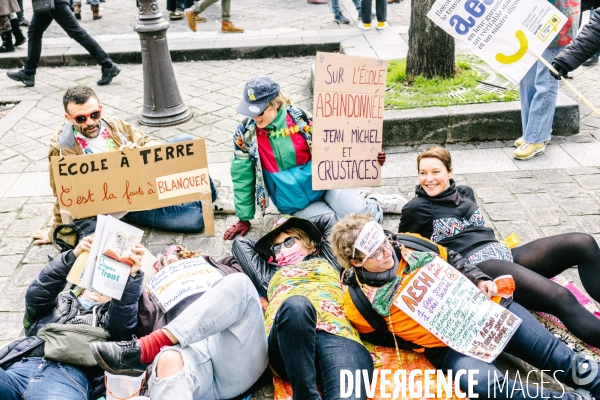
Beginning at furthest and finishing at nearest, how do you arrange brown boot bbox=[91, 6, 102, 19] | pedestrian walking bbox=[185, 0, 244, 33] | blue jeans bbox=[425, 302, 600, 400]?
brown boot bbox=[91, 6, 102, 19] → pedestrian walking bbox=[185, 0, 244, 33] → blue jeans bbox=[425, 302, 600, 400]

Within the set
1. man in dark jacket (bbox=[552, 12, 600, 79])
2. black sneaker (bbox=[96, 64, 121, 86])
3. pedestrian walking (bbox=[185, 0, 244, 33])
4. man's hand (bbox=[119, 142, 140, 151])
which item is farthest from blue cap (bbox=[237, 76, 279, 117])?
pedestrian walking (bbox=[185, 0, 244, 33])

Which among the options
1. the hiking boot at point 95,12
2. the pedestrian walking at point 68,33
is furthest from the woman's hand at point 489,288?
Result: the hiking boot at point 95,12

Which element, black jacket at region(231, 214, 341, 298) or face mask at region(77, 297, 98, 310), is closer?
face mask at region(77, 297, 98, 310)

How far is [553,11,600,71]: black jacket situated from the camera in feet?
13.5

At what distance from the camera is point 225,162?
561cm

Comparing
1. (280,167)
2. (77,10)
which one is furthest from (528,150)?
(77,10)

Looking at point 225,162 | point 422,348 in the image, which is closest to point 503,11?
point 422,348

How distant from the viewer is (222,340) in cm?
275

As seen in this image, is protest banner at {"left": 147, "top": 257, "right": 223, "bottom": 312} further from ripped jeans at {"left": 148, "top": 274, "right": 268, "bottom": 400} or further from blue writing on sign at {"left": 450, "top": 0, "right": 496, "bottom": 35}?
blue writing on sign at {"left": 450, "top": 0, "right": 496, "bottom": 35}

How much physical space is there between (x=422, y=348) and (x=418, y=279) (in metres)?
0.36

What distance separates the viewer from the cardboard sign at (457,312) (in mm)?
2777

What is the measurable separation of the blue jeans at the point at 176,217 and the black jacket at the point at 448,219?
1.67 meters

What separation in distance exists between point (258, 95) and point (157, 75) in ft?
10.2

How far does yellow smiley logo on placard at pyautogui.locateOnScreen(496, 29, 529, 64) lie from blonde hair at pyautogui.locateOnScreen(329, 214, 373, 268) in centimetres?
194
